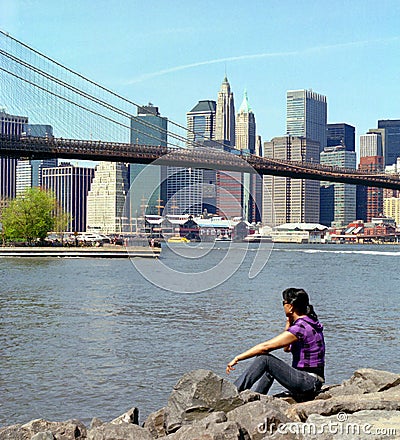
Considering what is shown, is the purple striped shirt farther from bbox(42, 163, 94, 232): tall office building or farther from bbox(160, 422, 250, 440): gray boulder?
bbox(42, 163, 94, 232): tall office building

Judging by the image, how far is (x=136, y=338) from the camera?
1366 centimetres

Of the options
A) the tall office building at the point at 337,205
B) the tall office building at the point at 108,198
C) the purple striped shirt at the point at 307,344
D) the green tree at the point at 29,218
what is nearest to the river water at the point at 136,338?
the purple striped shirt at the point at 307,344

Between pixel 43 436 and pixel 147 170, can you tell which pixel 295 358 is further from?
pixel 147 170

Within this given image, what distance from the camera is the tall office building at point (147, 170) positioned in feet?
157

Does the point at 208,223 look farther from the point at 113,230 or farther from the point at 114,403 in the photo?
the point at 113,230

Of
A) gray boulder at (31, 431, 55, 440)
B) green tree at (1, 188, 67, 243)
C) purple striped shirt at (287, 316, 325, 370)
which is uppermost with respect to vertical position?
green tree at (1, 188, 67, 243)

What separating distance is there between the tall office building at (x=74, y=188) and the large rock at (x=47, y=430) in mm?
157226

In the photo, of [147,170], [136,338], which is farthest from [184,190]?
[136,338]

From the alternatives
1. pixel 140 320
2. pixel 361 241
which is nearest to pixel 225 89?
pixel 361 241

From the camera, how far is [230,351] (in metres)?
12.3

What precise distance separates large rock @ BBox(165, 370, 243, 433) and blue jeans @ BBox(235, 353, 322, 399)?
0.31m

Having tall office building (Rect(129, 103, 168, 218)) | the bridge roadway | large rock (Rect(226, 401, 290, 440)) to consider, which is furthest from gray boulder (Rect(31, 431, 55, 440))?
the bridge roadway

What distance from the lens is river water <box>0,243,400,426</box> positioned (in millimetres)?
9188

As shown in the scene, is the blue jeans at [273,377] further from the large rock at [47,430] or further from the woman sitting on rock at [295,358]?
the large rock at [47,430]
